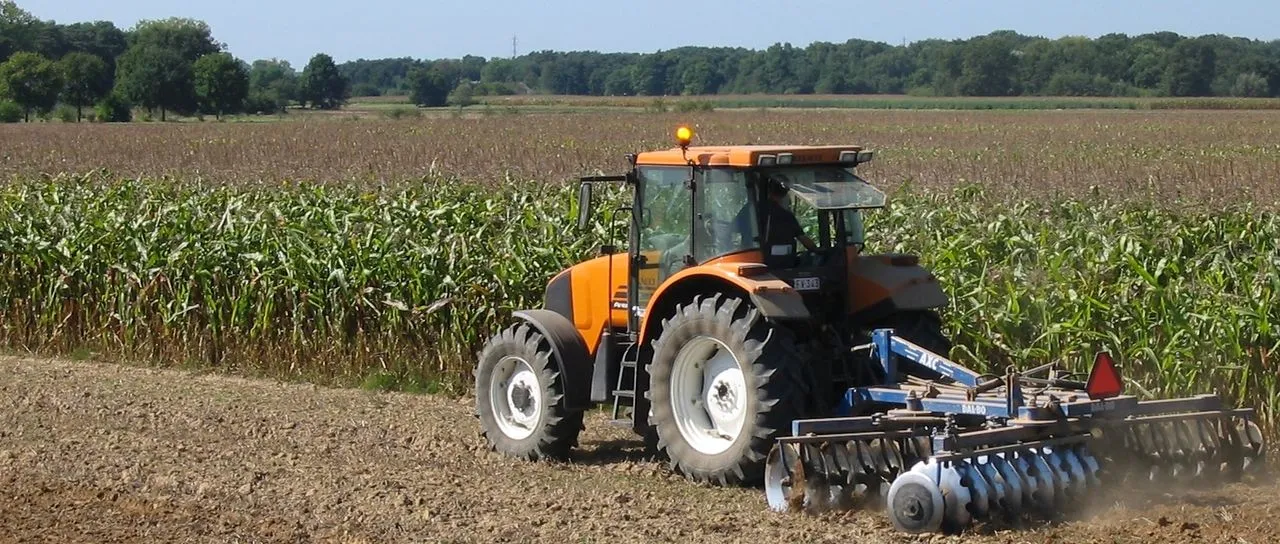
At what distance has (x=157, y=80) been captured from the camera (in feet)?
215

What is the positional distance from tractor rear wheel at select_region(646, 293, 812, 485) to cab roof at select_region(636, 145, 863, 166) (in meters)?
0.65

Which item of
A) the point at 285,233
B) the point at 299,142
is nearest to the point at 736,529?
the point at 285,233

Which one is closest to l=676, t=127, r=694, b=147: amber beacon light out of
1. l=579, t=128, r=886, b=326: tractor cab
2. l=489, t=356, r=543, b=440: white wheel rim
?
l=579, t=128, r=886, b=326: tractor cab

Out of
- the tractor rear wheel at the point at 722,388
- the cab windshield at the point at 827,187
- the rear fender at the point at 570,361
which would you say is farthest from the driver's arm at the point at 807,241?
the rear fender at the point at 570,361

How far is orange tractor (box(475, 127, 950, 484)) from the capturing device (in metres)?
7.16

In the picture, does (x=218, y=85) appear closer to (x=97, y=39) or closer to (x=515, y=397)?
(x=97, y=39)

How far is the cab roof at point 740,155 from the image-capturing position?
731cm

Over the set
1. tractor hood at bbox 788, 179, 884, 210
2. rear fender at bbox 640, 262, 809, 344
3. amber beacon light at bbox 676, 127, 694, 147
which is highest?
amber beacon light at bbox 676, 127, 694, 147

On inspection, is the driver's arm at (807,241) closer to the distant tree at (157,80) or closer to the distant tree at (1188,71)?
the distant tree at (157,80)

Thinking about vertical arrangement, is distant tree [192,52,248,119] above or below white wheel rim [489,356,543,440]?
above

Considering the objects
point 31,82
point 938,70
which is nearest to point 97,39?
point 31,82

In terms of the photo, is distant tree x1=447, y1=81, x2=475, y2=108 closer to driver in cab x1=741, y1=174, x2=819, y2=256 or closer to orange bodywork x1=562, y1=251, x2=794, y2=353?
orange bodywork x1=562, y1=251, x2=794, y2=353

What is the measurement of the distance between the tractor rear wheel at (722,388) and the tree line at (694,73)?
5621 cm

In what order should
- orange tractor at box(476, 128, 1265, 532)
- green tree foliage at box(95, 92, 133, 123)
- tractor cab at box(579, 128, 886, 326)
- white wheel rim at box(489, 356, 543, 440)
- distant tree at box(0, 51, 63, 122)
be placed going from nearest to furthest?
orange tractor at box(476, 128, 1265, 532), tractor cab at box(579, 128, 886, 326), white wheel rim at box(489, 356, 543, 440), green tree foliage at box(95, 92, 133, 123), distant tree at box(0, 51, 63, 122)
